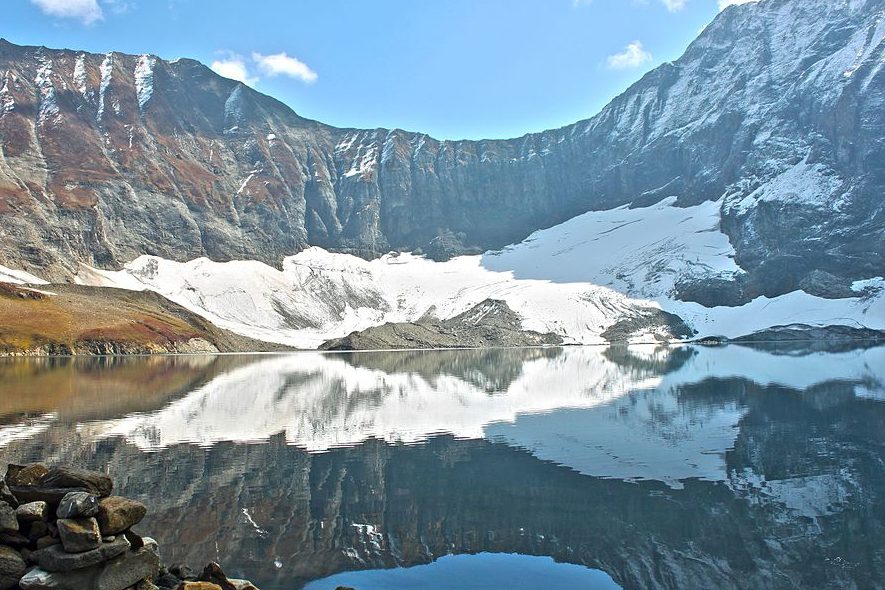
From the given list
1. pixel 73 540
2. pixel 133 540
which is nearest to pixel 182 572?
pixel 133 540

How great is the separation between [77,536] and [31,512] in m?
1.25

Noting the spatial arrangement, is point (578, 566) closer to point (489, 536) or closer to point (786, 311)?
point (489, 536)

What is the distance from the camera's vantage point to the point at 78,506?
13.1m

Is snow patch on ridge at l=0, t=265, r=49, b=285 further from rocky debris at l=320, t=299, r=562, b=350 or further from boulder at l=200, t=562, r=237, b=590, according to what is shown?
boulder at l=200, t=562, r=237, b=590

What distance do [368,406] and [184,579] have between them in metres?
36.4

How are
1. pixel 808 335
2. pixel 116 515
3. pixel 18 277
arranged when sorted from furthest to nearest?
pixel 808 335 → pixel 18 277 → pixel 116 515

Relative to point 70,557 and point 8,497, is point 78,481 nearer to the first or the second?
point 8,497

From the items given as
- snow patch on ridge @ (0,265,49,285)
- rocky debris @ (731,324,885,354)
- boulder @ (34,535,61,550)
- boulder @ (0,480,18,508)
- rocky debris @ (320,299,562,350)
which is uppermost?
snow patch on ridge @ (0,265,49,285)

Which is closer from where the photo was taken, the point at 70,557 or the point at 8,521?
the point at 70,557

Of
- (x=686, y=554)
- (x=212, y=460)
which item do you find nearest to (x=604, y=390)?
(x=212, y=460)

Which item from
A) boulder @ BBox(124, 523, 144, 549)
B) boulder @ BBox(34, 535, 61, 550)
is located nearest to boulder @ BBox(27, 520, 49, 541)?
boulder @ BBox(34, 535, 61, 550)

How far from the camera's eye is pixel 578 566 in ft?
58.9

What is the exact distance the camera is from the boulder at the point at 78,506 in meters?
13.1

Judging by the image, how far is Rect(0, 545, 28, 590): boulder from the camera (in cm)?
1266
